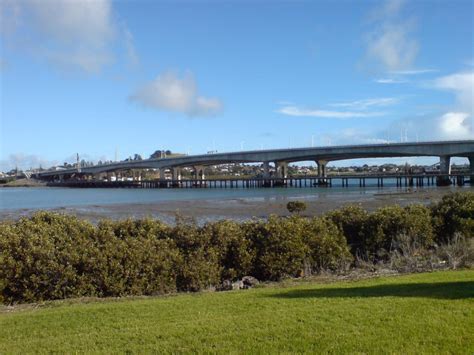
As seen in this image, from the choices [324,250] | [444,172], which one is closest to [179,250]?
[324,250]

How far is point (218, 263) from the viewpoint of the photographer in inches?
479

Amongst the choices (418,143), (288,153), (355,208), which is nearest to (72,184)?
(288,153)

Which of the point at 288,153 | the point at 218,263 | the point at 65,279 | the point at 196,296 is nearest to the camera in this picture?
the point at 196,296

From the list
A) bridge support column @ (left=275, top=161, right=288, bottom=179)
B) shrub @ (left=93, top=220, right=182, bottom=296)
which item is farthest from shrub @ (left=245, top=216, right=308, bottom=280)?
bridge support column @ (left=275, top=161, right=288, bottom=179)

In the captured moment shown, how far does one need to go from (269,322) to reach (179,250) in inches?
212

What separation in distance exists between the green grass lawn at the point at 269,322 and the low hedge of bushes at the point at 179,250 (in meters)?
1.22

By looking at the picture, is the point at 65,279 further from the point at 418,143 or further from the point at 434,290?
the point at 418,143

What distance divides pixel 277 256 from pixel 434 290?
4532mm

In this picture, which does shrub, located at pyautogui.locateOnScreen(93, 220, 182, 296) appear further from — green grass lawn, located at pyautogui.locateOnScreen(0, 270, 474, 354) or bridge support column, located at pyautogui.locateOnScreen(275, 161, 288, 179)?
bridge support column, located at pyautogui.locateOnScreen(275, 161, 288, 179)

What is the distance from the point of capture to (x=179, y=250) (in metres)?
12.0

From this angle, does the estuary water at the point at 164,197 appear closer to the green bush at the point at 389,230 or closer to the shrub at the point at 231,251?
the green bush at the point at 389,230

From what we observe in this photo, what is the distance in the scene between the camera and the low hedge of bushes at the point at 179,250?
408 inches

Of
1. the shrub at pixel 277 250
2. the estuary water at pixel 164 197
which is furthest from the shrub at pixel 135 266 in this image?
the estuary water at pixel 164 197

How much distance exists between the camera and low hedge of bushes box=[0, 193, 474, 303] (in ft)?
34.0
